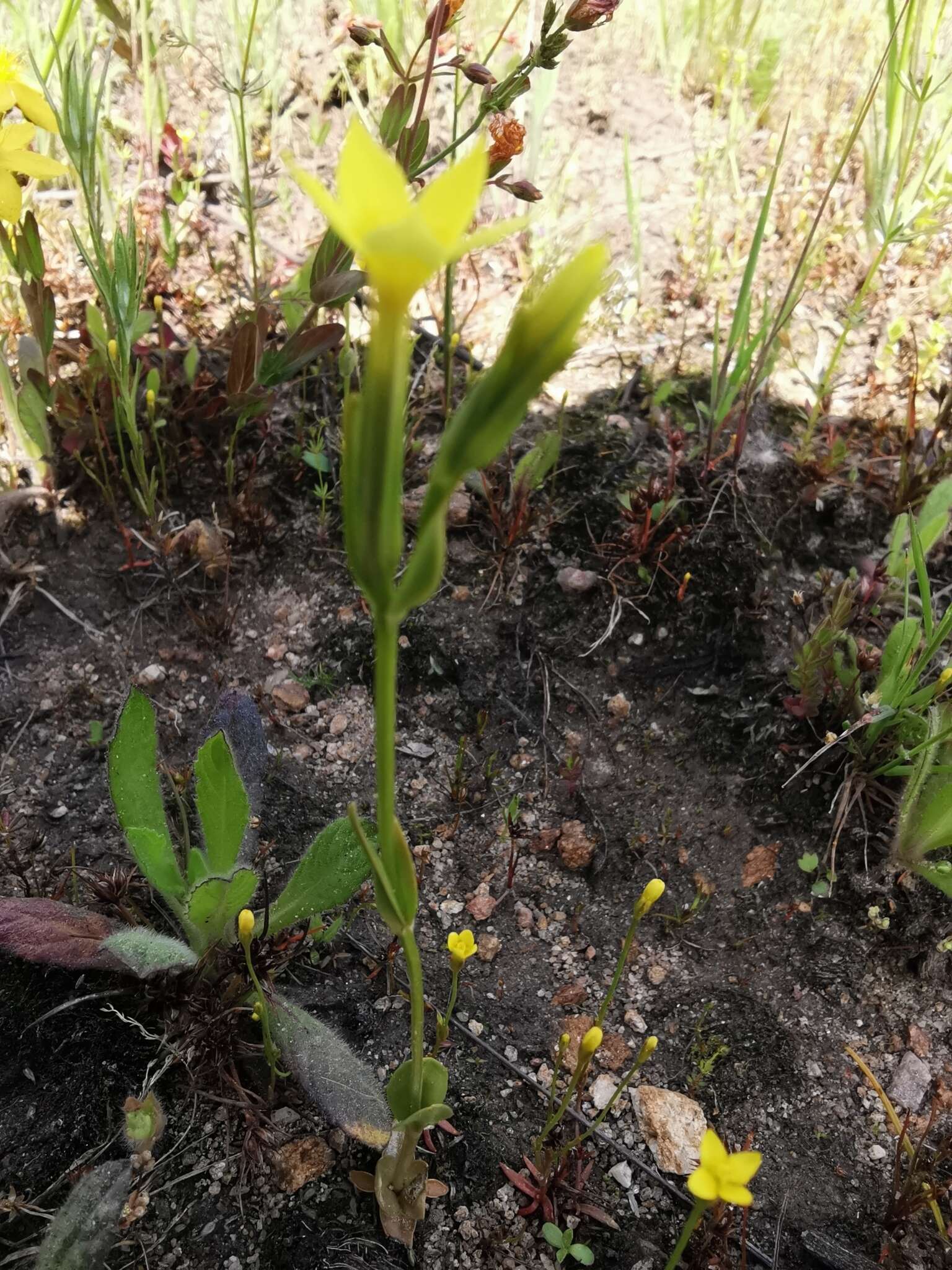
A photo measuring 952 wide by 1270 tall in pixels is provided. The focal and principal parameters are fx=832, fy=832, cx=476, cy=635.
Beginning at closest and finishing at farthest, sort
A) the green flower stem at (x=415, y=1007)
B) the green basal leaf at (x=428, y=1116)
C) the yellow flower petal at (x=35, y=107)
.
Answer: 1. the green flower stem at (x=415, y=1007)
2. the green basal leaf at (x=428, y=1116)
3. the yellow flower petal at (x=35, y=107)

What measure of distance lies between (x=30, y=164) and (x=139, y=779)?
1.22 m

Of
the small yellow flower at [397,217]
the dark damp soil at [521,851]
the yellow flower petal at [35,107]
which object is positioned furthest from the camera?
the yellow flower petal at [35,107]

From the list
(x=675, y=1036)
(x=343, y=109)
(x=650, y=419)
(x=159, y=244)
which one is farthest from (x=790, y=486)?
(x=343, y=109)

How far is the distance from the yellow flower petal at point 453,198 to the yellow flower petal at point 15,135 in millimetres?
1400

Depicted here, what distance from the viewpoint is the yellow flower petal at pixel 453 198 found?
645mm

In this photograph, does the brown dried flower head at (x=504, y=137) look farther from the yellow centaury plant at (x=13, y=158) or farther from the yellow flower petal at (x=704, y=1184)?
the yellow flower petal at (x=704, y=1184)

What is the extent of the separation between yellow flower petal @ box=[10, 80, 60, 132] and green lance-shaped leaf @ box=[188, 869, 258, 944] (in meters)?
1.56

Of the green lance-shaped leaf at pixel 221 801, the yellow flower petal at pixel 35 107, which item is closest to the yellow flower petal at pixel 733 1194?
the green lance-shaped leaf at pixel 221 801

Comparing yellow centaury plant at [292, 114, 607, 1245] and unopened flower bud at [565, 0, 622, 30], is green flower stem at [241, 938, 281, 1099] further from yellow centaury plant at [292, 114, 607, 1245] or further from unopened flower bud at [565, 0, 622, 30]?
unopened flower bud at [565, 0, 622, 30]

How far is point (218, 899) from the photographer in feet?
4.34

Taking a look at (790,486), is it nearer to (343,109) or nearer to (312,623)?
(312,623)

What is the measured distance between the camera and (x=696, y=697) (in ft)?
6.68

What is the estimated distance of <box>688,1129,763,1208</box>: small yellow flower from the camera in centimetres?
91

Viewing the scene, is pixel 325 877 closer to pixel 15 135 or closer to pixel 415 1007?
pixel 415 1007
